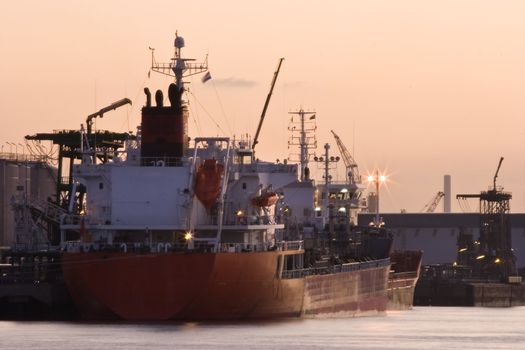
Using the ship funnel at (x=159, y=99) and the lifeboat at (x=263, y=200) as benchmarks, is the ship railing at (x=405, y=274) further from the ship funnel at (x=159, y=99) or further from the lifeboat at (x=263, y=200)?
the ship funnel at (x=159, y=99)

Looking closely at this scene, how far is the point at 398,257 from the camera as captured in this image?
134 meters

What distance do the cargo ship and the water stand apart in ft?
3.95

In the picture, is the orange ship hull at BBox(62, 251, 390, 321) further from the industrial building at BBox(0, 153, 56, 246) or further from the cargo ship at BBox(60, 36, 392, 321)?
the industrial building at BBox(0, 153, 56, 246)

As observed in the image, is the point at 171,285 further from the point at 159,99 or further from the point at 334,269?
the point at 334,269

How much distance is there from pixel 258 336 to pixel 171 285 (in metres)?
5.09

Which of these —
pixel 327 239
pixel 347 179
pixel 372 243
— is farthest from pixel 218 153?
pixel 347 179

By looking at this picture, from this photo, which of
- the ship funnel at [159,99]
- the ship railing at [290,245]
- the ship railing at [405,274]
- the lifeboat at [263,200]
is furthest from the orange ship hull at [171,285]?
the ship railing at [405,274]

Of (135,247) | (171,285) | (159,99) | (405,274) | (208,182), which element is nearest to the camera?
(171,285)

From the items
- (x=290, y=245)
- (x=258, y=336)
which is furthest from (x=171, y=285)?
(x=290, y=245)

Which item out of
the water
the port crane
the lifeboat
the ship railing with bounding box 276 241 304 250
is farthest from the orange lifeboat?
the port crane

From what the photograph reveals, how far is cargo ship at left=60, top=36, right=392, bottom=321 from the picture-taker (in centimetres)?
8594

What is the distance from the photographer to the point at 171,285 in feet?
281

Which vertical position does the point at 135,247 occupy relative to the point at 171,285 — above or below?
above

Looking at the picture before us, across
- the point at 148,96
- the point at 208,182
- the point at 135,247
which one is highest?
the point at 148,96
